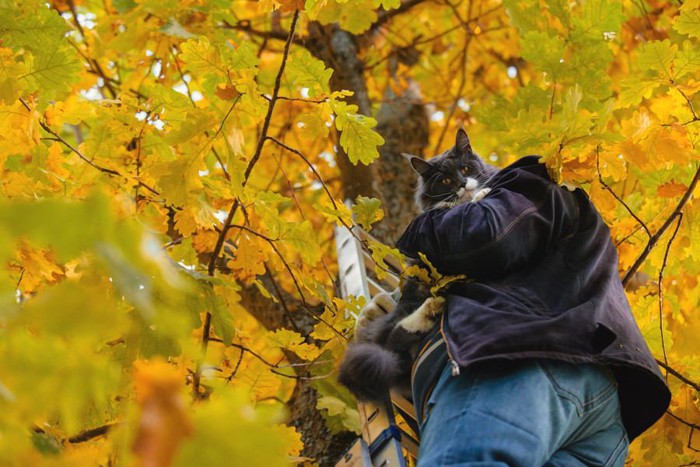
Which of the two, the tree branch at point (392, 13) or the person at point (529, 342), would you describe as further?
the tree branch at point (392, 13)

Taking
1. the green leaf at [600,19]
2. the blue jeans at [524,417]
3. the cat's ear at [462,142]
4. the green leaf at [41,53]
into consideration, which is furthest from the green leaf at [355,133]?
the green leaf at [600,19]

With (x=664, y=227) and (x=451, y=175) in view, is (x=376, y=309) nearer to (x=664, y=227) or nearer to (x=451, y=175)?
(x=451, y=175)

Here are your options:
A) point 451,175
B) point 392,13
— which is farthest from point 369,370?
point 392,13

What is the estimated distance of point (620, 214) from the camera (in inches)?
125

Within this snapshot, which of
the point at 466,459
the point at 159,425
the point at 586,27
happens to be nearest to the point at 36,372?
the point at 159,425

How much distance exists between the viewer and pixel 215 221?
2.69 meters

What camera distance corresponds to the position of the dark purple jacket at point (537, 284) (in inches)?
76.9

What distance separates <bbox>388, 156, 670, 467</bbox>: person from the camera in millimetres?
1813

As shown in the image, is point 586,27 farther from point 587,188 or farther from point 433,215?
point 433,215

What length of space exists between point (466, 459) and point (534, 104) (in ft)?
6.33

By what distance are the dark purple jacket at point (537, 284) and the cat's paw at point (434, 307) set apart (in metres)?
0.04

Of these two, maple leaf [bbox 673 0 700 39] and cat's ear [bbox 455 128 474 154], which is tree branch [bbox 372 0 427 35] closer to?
cat's ear [bbox 455 128 474 154]

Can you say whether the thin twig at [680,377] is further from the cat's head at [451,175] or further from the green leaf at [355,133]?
the green leaf at [355,133]

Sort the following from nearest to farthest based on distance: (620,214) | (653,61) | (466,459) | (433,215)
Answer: (466,459)
(433,215)
(653,61)
(620,214)
